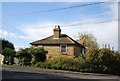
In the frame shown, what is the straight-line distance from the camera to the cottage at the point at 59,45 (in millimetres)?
36156

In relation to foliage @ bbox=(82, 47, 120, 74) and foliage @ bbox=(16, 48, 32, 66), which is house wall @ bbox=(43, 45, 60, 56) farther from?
foliage @ bbox=(82, 47, 120, 74)

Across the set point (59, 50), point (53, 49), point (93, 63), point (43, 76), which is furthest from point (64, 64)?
point (53, 49)

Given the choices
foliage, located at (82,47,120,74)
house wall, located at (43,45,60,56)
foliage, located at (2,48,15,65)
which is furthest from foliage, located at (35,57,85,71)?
house wall, located at (43,45,60,56)

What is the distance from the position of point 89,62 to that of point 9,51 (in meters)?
13.9

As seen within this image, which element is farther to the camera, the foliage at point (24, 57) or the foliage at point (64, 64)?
the foliage at point (24, 57)

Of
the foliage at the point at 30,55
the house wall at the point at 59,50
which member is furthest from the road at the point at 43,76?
the house wall at the point at 59,50

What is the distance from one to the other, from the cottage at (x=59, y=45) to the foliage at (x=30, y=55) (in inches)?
261

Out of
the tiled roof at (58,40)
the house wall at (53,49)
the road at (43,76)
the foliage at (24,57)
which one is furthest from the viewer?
the house wall at (53,49)

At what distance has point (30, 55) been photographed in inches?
1204

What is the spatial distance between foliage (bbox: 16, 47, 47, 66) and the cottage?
664 cm

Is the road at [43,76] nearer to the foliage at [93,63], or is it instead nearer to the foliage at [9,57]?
the foliage at [93,63]

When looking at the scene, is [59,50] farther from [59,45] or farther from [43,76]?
[43,76]

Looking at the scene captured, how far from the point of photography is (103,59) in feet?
84.6

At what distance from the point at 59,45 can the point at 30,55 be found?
767cm
